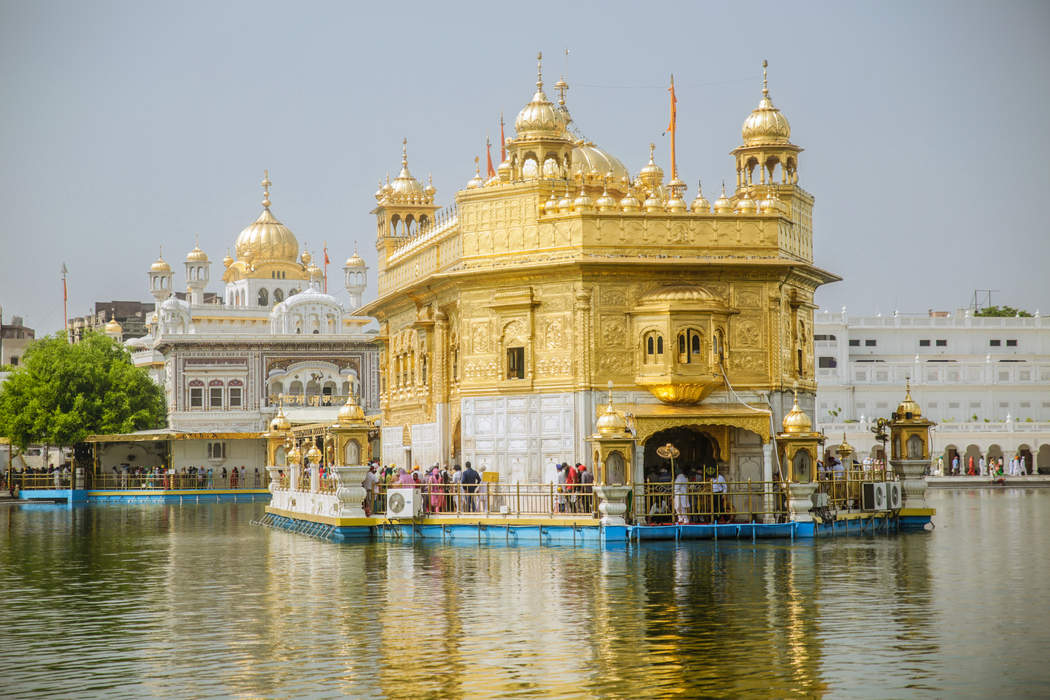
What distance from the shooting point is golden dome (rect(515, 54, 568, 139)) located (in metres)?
30.4

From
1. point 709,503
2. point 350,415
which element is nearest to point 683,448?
point 709,503

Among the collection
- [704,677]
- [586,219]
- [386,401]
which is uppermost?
[586,219]

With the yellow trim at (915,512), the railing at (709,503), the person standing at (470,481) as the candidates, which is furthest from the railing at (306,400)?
the railing at (709,503)

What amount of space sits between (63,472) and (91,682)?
4861cm

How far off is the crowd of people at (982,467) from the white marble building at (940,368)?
1603mm

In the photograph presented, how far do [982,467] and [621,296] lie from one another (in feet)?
141

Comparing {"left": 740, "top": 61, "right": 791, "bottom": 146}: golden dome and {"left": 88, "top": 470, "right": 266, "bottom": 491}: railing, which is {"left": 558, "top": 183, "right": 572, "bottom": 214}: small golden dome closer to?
{"left": 740, "top": 61, "right": 791, "bottom": 146}: golden dome

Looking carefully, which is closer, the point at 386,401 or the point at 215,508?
the point at 386,401

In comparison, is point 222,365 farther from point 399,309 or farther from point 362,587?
point 362,587

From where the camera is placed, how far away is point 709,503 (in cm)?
2647

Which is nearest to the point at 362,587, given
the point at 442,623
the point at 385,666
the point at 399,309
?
the point at 442,623

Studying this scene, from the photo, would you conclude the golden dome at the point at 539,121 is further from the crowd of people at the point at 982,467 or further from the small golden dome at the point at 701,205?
the crowd of people at the point at 982,467

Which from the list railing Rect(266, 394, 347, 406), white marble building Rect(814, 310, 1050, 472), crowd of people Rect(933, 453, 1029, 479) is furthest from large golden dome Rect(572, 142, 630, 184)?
white marble building Rect(814, 310, 1050, 472)

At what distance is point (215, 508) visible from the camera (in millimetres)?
47000
